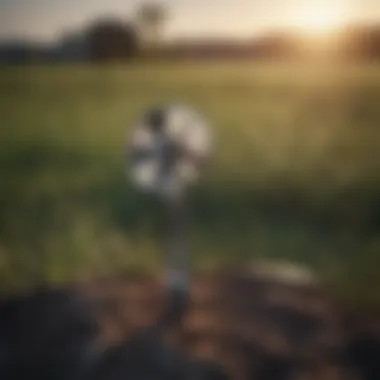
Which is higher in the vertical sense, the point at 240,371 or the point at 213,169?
the point at 213,169

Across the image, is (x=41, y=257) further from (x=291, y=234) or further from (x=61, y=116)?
(x=291, y=234)

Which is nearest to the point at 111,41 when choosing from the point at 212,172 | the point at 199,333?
the point at 212,172

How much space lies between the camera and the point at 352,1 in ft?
3.34

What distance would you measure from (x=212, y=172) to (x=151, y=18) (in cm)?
25

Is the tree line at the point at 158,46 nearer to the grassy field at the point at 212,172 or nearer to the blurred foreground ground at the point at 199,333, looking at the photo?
the grassy field at the point at 212,172

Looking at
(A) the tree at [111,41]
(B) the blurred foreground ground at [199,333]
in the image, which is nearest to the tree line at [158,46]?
(A) the tree at [111,41]

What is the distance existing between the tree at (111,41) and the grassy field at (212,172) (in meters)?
0.02

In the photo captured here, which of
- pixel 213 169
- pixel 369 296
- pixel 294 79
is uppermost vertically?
pixel 294 79

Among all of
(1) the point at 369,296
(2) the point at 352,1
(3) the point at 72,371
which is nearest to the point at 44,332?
(3) the point at 72,371

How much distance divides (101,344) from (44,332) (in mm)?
88

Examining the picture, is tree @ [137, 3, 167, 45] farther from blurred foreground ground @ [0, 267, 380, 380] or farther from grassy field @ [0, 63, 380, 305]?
blurred foreground ground @ [0, 267, 380, 380]

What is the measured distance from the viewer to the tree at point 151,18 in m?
1.02

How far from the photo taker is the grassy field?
101 centimetres

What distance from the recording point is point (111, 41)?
1024 mm
